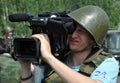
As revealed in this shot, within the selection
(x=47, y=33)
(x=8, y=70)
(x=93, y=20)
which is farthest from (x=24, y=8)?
(x=47, y=33)

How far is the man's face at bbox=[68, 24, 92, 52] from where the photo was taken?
3273mm

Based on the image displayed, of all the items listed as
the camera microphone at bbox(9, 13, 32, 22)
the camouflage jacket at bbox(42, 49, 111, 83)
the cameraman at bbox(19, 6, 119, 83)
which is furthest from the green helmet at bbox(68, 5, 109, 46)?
the camera microphone at bbox(9, 13, 32, 22)

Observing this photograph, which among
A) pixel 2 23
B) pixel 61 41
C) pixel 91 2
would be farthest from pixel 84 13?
pixel 91 2

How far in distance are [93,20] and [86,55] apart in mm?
238

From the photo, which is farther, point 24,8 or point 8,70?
point 24,8

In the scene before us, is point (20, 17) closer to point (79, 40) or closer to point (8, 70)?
point (79, 40)

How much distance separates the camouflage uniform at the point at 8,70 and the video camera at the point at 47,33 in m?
0.97

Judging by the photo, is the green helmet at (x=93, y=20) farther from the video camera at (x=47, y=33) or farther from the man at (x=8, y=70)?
the man at (x=8, y=70)

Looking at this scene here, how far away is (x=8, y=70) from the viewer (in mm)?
4309

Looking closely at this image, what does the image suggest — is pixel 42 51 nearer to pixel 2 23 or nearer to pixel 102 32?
pixel 102 32

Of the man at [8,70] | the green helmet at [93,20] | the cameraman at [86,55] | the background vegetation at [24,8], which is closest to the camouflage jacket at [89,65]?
the cameraman at [86,55]

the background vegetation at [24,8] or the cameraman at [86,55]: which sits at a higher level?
the cameraman at [86,55]

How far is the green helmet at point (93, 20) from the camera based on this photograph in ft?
10.9

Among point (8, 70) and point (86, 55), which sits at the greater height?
point (86, 55)
